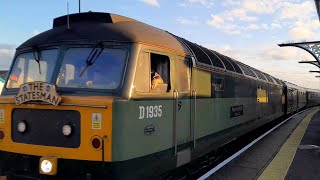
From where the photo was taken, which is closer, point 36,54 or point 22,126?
point 22,126

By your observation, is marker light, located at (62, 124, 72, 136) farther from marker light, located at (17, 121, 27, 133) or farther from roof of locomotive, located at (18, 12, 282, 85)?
roof of locomotive, located at (18, 12, 282, 85)

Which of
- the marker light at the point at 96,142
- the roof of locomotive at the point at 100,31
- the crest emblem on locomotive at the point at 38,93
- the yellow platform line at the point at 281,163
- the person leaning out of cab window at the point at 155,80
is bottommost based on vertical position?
the yellow platform line at the point at 281,163

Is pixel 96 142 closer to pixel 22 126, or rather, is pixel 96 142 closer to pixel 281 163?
pixel 22 126

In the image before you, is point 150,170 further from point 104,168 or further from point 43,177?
point 43,177

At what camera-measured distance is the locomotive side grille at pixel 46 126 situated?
5059 mm

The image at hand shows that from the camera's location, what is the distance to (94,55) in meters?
5.40

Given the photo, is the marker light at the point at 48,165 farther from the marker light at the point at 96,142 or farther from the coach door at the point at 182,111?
the coach door at the point at 182,111

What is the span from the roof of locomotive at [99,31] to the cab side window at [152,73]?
0.74 feet

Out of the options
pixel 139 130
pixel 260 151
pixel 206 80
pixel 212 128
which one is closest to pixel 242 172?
pixel 212 128

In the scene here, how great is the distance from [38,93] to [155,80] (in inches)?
67.0

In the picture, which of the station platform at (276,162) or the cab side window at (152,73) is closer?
the cab side window at (152,73)

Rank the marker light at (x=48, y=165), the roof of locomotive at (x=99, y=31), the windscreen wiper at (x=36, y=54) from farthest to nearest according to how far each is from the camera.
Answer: the windscreen wiper at (x=36, y=54) → the roof of locomotive at (x=99, y=31) → the marker light at (x=48, y=165)

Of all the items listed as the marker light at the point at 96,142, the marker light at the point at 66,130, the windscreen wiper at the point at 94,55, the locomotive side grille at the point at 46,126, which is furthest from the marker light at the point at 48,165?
the windscreen wiper at the point at 94,55

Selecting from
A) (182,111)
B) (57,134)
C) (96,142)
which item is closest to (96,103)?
(96,142)
